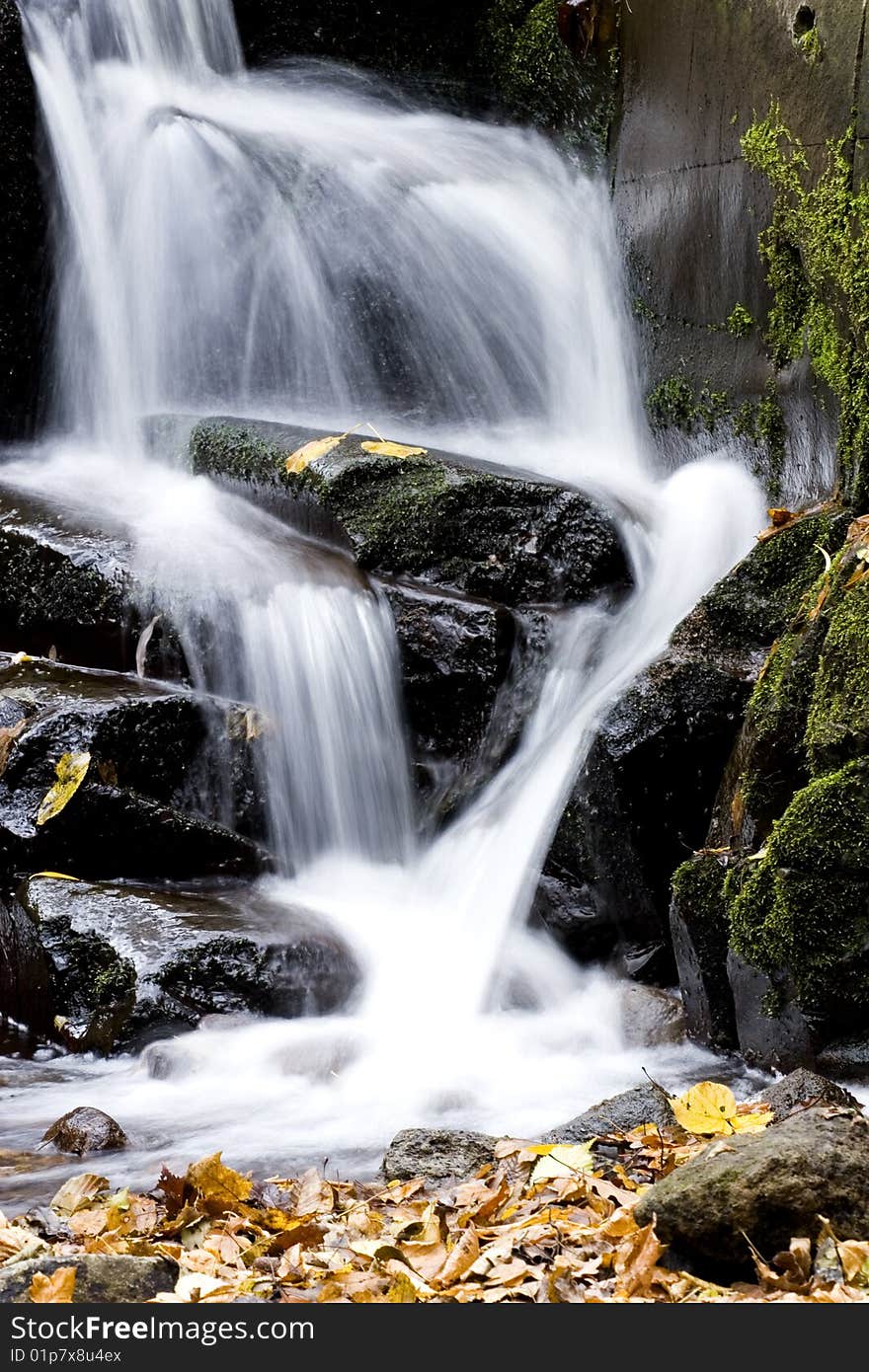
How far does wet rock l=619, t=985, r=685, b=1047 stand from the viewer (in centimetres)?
442

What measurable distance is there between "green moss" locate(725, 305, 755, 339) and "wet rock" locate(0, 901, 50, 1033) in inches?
178

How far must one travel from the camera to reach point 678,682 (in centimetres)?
498

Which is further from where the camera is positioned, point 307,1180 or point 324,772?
point 324,772

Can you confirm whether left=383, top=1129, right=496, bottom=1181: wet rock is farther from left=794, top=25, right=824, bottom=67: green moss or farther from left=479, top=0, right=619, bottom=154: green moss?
left=479, top=0, right=619, bottom=154: green moss

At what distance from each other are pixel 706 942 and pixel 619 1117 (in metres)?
1.00

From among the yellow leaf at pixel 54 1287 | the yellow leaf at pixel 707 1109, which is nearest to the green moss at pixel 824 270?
the yellow leaf at pixel 707 1109

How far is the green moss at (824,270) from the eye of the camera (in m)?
5.36

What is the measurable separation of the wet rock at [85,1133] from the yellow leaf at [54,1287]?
1.60 meters

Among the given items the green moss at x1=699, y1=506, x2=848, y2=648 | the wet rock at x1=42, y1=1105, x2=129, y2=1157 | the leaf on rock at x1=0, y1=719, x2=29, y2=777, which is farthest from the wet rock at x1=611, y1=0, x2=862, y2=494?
the wet rock at x1=42, y1=1105, x2=129, y2=1157

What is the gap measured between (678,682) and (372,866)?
166cm

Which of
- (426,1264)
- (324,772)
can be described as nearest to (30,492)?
(324,772)

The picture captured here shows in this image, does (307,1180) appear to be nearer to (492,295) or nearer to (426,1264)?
(426,1264)

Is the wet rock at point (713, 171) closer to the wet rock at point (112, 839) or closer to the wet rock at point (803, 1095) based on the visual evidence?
the wet rock at point (112, 839)

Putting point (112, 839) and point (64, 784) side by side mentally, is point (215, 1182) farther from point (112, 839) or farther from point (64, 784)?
point (64, 784)
